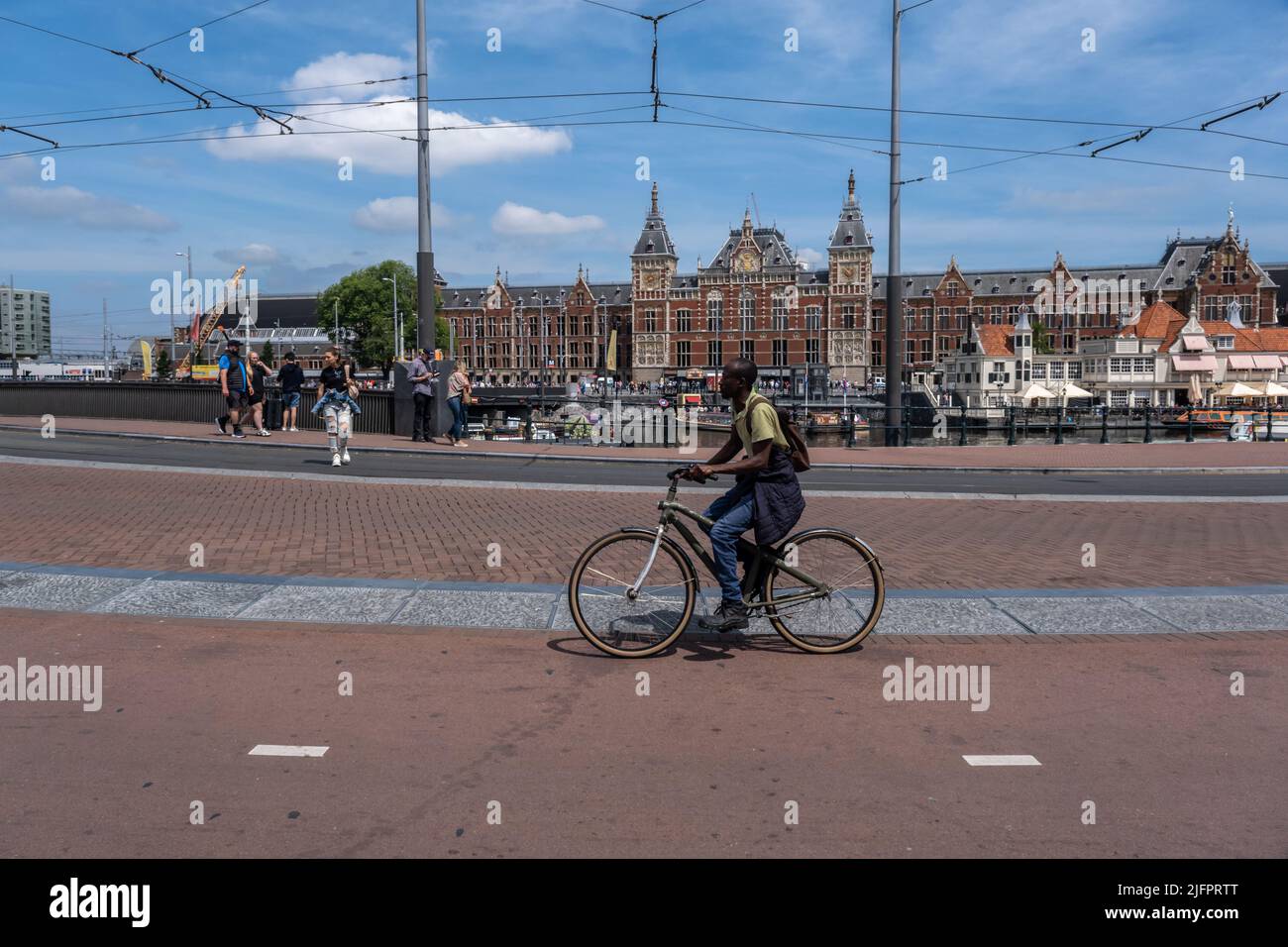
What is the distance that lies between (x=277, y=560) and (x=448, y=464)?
853cm

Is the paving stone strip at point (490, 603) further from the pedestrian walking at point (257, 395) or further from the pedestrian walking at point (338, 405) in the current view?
the pedestrian walking at point (257, 395)

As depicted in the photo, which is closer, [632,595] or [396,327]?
[632,595]

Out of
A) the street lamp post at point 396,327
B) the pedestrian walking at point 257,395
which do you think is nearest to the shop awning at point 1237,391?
the street lamp post at point 396,327

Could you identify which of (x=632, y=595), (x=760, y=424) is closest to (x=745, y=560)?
(x=632, y=595)

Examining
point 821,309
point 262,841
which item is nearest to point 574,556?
point 262,841

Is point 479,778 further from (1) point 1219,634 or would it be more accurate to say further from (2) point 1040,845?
(1) point 1219,634

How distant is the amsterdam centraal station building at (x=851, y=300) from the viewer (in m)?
106

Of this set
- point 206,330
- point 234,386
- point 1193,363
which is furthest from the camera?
point 1193,363

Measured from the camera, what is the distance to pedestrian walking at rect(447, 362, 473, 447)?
2011cm

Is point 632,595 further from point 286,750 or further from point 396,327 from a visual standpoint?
point 396,327

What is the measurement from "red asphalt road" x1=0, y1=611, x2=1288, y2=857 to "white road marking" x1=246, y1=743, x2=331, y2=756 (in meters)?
0.07

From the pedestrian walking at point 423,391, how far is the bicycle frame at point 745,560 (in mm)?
14268

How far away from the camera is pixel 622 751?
4555 millimetres

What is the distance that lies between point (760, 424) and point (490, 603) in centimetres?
253
